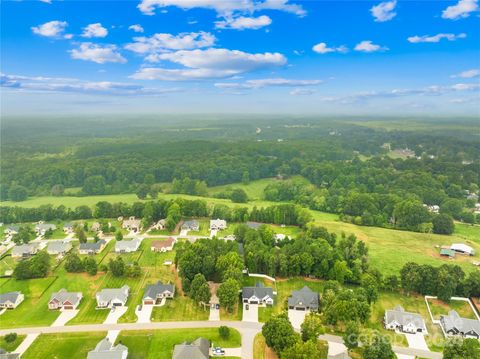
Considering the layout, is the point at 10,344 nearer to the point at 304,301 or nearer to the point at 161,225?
the point at 304,301

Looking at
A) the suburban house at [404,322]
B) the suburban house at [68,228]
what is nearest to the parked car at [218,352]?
the suburban house at [404,322]

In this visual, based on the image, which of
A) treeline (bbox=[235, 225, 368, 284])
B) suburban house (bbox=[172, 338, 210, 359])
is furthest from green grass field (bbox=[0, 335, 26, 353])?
treeline (bbox=[235, 225, 368, 284])

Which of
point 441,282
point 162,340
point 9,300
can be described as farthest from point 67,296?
point 441,282

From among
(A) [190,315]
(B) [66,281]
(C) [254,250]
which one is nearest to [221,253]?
(C) [254,250]

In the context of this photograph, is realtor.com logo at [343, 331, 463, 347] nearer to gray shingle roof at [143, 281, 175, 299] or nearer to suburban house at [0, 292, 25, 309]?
gray shingle roof at [143, 281, 175, 299]

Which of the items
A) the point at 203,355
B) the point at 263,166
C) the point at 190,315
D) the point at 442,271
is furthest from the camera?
the point at 263,166

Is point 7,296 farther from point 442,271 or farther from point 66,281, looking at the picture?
point 442,271
